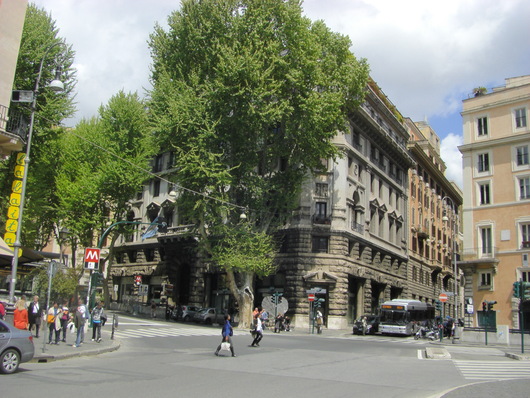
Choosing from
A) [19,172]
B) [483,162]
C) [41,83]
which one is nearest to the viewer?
[19,172]

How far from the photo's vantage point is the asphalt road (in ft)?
34.3

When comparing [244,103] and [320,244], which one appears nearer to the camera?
[244,103]

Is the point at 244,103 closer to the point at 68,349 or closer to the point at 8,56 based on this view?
the point at 8,56

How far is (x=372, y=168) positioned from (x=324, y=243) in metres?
10.8

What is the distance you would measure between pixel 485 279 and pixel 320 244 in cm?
1345

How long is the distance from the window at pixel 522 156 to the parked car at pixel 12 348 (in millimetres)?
39904

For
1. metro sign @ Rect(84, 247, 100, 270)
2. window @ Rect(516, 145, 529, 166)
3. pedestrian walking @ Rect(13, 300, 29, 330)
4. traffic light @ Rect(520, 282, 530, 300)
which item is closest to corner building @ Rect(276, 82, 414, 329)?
window @ Rect(516, 145, 529, 166)

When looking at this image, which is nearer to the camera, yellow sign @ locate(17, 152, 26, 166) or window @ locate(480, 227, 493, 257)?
yellow sign @ locate(17, 152, 26, 166)

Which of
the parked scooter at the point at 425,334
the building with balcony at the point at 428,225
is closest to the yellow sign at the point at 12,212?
the parked scooter at the point at 425,334

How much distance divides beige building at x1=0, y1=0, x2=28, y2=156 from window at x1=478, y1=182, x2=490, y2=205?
1406 inches

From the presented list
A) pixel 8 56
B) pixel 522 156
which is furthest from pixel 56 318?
pixel 522 156

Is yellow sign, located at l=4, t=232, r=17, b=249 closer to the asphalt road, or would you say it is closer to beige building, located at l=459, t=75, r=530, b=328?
the asphalt road

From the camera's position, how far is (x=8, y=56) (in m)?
21.6

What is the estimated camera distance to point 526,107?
139 ft
